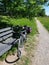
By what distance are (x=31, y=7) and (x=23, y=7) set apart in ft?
1.95

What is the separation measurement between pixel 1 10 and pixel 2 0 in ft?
3.77

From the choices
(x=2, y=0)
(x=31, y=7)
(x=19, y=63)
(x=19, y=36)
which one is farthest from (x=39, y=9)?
(x=19, y=63)

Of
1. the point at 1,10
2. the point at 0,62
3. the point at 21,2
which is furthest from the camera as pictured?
the point at 1,10

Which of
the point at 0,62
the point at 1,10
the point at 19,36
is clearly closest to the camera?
the point at 0,62

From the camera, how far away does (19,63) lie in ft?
23.9

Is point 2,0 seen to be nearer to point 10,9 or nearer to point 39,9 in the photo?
point 10,9

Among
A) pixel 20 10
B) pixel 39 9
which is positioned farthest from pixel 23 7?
Answer: pixel 39 9

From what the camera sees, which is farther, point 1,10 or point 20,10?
point 1,10

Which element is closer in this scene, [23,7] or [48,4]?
[23,7]

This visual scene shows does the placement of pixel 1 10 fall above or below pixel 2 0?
below

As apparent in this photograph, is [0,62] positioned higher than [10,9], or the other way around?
[0,62]

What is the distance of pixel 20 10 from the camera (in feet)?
48.0

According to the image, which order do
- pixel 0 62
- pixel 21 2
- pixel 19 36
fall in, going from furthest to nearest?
1. pixel 21 2
2. pixel 19 36
3. pixel 0 62

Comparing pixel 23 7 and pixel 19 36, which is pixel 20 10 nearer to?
pixel 23 7
